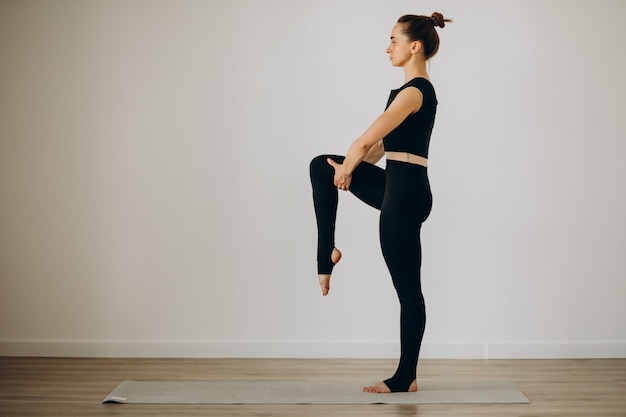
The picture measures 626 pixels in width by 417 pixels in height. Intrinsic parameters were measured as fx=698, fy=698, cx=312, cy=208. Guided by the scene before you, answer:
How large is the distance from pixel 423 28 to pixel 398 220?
35.0 inches

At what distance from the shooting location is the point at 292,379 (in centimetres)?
366

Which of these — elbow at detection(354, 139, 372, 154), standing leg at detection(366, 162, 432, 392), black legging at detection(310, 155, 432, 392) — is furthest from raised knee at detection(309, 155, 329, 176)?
standing leg at detection(366, 162, 432, 392)

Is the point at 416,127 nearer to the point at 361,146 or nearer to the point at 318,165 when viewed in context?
the point at 361,146

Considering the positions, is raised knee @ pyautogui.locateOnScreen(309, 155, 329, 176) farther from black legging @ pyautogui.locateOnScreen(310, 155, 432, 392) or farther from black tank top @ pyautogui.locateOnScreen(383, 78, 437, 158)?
black tank top @ pyautogui.locateOnScreen(383, 78, 437, 158)

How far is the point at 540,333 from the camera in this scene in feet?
14.2

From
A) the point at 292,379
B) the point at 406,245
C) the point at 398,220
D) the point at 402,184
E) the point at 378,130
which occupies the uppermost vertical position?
the point at 378,130

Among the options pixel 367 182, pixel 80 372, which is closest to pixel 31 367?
pixel 80 372

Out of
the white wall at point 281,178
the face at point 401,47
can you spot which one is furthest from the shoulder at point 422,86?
the white wall at point 281,178

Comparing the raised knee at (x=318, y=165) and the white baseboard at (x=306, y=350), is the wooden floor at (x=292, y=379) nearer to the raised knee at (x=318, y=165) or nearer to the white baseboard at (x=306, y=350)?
the white baseboard at (x=306, y=350)

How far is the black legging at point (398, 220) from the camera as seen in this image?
125 inches

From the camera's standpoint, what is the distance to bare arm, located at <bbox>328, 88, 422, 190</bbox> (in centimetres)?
305

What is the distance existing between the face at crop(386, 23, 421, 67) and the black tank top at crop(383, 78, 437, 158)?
13 cm

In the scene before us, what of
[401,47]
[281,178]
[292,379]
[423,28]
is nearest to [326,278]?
[292,379]

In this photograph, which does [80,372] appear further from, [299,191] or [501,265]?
[501,265]
